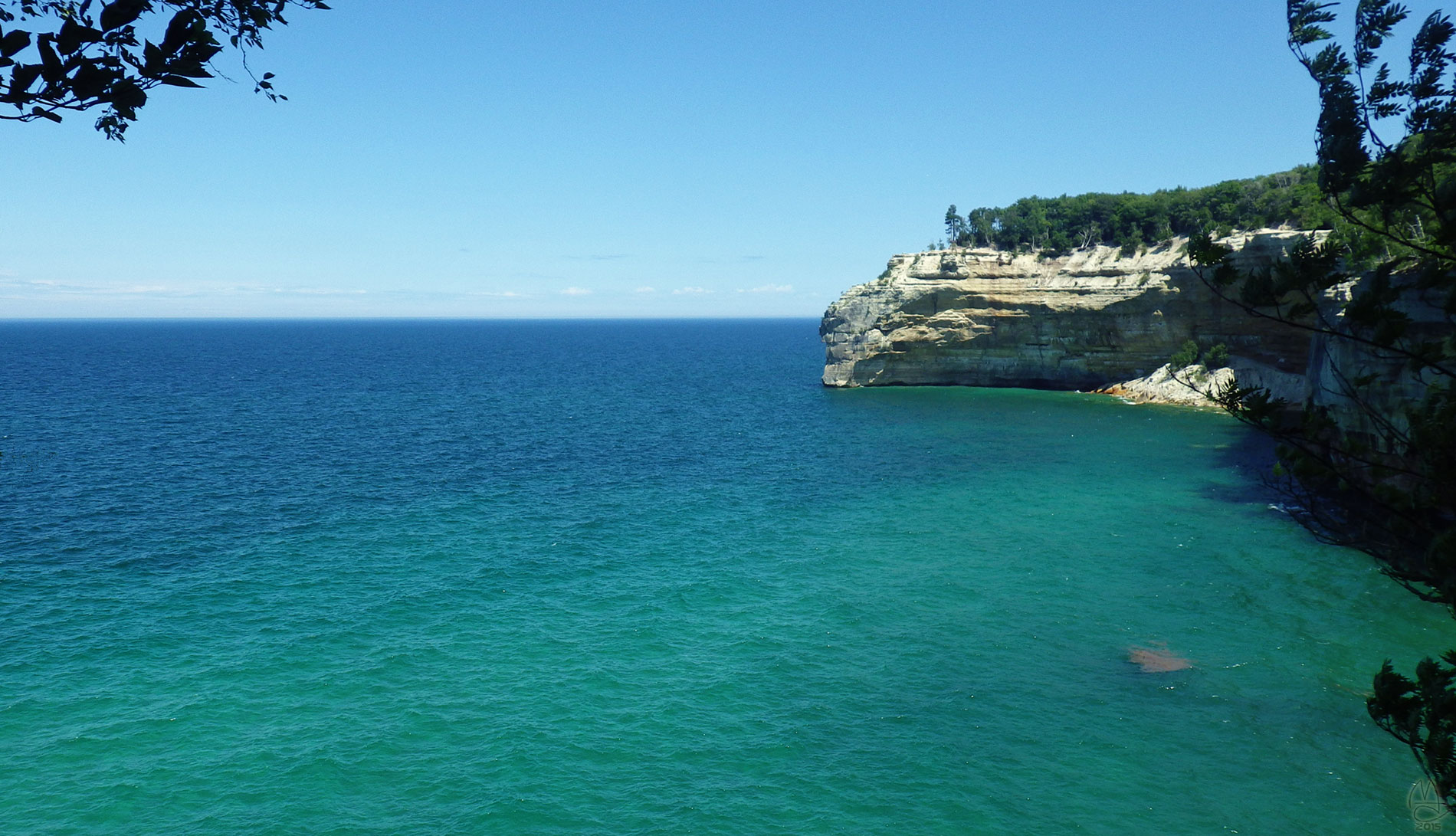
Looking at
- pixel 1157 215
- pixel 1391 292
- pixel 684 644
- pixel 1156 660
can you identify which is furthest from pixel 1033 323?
pixel 1391 292

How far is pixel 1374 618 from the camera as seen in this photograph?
30.8 m

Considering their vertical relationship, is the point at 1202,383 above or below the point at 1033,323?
below

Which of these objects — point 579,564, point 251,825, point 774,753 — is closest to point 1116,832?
point 774,753

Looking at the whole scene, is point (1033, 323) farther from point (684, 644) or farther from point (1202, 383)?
point (684, 644)

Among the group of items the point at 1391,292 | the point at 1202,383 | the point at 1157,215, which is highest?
the point at 1157,215

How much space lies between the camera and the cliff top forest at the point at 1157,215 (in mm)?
76188

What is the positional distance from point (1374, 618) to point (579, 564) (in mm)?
30570

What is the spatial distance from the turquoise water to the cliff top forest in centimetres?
2730

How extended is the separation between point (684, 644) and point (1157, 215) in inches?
3034

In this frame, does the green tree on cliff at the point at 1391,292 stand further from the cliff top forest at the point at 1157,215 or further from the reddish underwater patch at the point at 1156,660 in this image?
the cliff top forest at the point at 1157,215

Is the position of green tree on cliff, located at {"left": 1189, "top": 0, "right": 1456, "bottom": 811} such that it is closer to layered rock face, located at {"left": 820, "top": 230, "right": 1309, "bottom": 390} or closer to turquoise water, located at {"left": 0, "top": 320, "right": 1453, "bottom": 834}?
turquoise water, located at {"left": 0, "top": 320, "right": 1453, "bottom": 834}

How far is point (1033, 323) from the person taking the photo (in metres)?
87.8

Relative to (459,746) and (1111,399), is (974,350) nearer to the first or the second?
(1111,399)

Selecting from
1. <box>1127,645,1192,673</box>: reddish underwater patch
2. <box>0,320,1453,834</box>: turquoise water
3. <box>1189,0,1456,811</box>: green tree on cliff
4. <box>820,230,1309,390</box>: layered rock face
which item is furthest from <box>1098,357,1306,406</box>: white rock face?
<box>1189,0,1456,811</box>: green tree on cliff
